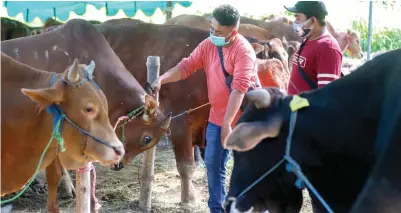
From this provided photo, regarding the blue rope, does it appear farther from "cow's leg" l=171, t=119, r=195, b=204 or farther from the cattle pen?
"cow's leg" l=171, t=119, r=195, b=204

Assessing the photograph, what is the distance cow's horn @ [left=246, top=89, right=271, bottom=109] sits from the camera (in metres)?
2.85

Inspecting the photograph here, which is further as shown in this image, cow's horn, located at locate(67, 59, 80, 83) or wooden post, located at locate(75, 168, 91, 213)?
wooden post, located at locate(75, 168, 91, 213)

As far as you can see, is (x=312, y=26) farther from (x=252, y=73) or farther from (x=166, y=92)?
(x=166, y=92)

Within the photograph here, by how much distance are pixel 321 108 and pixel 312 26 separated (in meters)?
1.84

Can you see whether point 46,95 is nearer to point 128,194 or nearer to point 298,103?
point 298,103

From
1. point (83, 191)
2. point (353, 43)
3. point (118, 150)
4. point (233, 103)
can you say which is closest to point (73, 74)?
point (118, 150)

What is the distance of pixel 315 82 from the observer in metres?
4.47

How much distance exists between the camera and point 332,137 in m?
2.76

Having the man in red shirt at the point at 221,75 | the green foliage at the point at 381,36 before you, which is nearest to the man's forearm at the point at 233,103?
the man in red shirt at the point at 221,75

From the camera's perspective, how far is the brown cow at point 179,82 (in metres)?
6.40

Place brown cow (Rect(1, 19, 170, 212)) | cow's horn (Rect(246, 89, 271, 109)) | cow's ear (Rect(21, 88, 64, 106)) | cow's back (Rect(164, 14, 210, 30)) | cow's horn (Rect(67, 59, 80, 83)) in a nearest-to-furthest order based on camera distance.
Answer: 1. cow's horn (Rect(246, 89, 271, 109))
2. cow's ear (Rect(21, 88, 64, 106))
3. cow's horn (Rect(67, 59, 80, 83))
4. brown cow (Rect(1, 19, 170, 212))
5. cow's back (Rect(164, 14, 210, 30))

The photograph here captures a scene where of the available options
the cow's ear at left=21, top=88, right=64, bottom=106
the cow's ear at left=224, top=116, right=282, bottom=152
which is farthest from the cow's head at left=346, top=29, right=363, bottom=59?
the cow's ear at left=224, top=116, right=282, bottom=152

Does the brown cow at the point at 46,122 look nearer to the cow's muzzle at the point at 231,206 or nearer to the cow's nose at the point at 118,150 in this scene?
the cow's nose at the point at 118,150

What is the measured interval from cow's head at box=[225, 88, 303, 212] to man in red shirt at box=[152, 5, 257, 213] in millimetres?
1550
